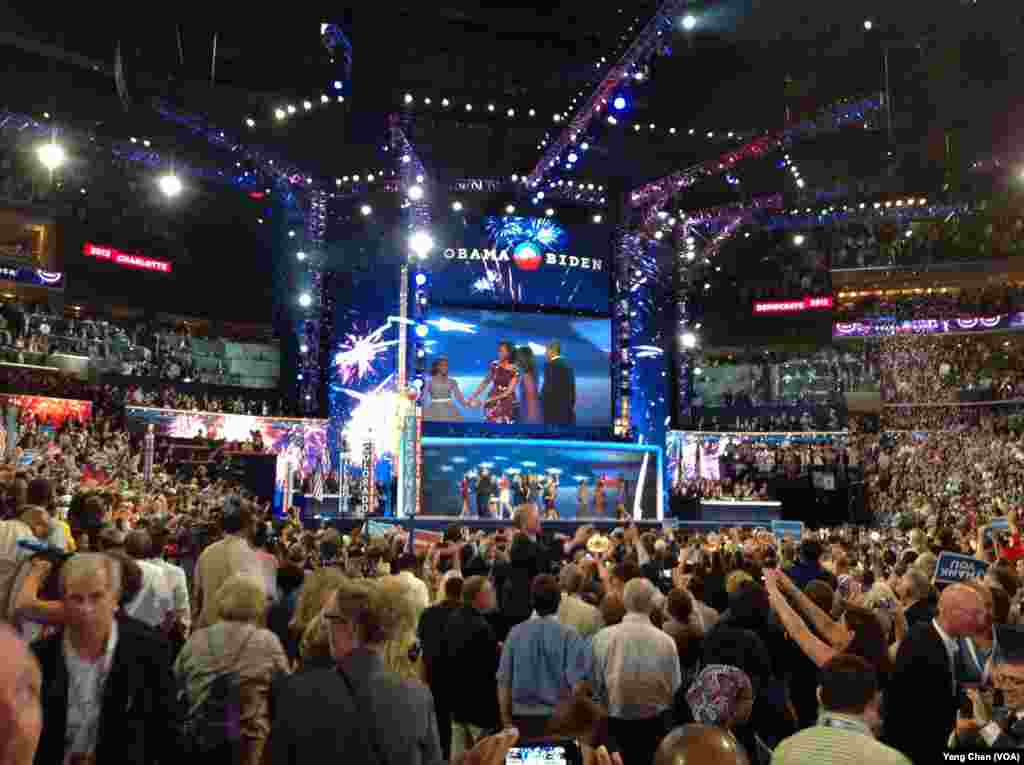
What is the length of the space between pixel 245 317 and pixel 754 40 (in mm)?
17141

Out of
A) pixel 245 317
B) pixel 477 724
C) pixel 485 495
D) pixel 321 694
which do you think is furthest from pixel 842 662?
pixel 245 317

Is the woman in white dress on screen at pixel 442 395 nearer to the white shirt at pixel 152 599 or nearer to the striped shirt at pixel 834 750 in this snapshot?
the white shirt at pixel 152 599

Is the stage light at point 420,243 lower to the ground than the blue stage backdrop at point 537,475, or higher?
higher

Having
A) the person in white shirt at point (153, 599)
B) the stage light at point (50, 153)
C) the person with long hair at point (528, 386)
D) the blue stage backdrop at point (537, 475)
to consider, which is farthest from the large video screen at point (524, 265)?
the person in white shirt at point (153, 599)

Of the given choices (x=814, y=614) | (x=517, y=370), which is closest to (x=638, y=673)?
(x=814, y=614)

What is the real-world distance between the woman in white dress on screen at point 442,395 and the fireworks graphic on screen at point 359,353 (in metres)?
1.42

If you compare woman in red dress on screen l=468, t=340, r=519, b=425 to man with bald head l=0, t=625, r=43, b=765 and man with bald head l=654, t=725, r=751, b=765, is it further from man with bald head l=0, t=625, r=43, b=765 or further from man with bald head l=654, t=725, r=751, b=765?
man with bald head l=0, t=625, r=43, b=765

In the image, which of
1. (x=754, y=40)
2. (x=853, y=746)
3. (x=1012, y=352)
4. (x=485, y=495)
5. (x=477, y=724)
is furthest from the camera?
(x=1012, y=352)

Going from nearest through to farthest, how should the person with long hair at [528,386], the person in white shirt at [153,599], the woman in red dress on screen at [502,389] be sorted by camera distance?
1. the person in white shirt at [153,599]
2. the woman in red dress on screen at [502,389]
3. the person with long hair at [528,386]

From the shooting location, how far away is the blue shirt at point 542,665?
5.19m

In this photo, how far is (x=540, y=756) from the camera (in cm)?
249

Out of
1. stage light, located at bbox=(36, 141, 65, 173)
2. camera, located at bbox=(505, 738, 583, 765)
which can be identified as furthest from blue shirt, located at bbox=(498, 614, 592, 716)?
stage light, located at bbox=(36, 141, 65, 173)

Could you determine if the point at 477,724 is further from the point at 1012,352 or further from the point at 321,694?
the point at 1012,352

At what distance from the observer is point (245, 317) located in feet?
99.5
